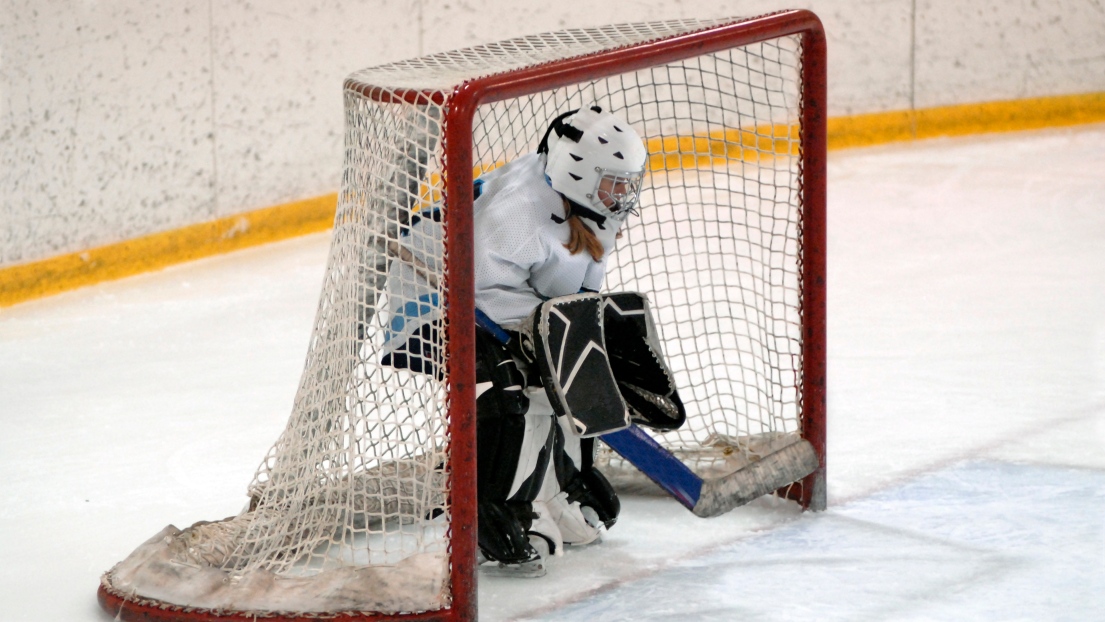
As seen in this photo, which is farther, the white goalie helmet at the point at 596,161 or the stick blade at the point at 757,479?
the stick blade at the point at 757,479

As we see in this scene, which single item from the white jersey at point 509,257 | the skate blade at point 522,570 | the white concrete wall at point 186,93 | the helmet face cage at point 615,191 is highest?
the white concrete wall at point 186,93

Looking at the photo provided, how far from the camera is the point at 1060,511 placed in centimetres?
268

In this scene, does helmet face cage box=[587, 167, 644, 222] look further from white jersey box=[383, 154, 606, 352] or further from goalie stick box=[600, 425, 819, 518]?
goalie stick box=[600, 425, 819, 518]

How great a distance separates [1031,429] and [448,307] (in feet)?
5.04

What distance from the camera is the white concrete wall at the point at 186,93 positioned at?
4266mm

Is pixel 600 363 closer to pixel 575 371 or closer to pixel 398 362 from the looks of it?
pixel 575 371

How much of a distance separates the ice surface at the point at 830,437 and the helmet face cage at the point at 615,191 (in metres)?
0.58

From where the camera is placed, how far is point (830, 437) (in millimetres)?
3129

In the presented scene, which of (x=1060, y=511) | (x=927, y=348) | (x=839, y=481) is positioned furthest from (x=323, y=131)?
(x=1060, y=511)

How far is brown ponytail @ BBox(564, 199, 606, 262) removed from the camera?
241 centimetres

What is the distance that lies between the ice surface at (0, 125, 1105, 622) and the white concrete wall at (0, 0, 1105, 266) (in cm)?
21

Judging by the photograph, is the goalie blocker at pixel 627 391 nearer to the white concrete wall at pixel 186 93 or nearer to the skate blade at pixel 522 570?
the skate blade at pixel 522 570

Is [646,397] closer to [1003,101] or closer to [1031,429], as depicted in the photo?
[1031,429]

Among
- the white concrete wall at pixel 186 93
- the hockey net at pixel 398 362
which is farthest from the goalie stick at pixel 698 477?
the white concrete wall at pixel 186 93
